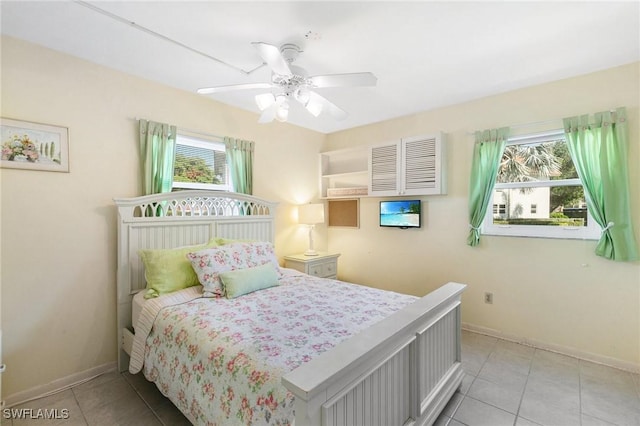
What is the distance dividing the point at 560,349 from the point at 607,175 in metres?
1.62

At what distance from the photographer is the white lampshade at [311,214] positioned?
12.5 ft

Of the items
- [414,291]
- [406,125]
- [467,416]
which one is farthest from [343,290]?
[406,125]

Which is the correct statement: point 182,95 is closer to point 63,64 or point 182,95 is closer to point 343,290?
point 63,64

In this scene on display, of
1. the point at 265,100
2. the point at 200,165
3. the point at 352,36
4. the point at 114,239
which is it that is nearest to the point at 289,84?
the point at 265,100

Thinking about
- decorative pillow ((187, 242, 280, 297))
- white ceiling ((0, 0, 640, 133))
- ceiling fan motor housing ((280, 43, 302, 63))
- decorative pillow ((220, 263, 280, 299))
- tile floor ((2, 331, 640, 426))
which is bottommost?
tile floor ((2, 331, 640, 426))

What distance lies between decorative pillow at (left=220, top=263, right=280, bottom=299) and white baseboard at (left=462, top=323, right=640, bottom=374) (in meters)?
2.31

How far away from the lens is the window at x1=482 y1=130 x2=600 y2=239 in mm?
2654

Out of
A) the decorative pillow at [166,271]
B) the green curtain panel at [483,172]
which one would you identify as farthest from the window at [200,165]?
the green curtain panel at [483,172]

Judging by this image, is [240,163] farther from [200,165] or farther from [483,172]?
[483,172]

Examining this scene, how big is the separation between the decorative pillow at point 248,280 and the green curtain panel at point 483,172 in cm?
218

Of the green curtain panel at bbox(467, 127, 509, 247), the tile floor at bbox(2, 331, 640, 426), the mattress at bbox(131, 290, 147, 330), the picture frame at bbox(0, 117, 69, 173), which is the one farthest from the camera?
the green curtain panel at bbox(467, 127, 509, 247)

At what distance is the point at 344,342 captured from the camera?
4.10 feet

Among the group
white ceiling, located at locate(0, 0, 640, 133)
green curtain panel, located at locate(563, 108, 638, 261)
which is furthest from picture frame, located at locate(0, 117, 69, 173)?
green curtain panel, located at locate(563, 108, 638, 261)

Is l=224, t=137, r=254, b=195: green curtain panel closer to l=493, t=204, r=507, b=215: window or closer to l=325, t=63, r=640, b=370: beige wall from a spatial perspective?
l=325, t=63, r=640, b=370: beige wall
